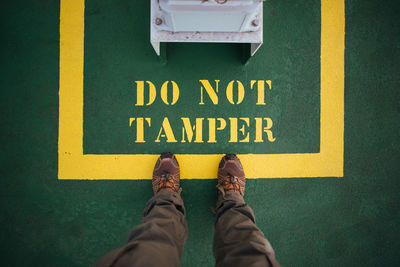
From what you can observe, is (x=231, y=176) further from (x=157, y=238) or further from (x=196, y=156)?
(x=157, y=238)

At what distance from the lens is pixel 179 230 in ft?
4.27

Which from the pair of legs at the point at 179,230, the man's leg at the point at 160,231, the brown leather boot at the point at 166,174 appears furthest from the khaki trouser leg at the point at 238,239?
the brown leather boot at the point at 166,174

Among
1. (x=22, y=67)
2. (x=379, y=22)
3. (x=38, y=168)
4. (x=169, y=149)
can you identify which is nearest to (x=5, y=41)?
(x=22, y=67)

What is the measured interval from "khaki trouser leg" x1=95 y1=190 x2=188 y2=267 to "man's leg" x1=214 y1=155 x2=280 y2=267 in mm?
241

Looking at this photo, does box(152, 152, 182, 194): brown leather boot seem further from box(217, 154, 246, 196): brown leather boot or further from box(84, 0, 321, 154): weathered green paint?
box(217, 154, 246, 196): brown leather boot

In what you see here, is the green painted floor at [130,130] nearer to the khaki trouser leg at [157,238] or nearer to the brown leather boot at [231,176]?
the brown leather boot at [231,176]

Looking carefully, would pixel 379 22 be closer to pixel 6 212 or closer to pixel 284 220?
pixel 284 220

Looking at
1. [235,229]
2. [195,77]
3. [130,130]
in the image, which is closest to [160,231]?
[235,229]

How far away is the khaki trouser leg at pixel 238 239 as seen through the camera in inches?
40.4

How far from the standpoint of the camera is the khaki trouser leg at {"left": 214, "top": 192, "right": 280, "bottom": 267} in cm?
103

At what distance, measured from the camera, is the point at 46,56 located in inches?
65.4

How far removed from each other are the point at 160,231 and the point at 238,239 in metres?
0.43

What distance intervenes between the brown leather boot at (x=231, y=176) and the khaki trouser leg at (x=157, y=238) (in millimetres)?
347

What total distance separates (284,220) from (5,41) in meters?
2.56
